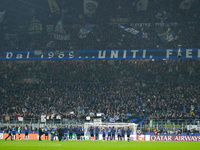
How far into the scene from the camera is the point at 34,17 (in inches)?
2549

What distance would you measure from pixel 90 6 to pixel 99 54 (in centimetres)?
1027

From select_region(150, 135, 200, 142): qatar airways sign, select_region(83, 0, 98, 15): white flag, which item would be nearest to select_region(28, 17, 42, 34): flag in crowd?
select_region(83, 0, 98, 15): white flag

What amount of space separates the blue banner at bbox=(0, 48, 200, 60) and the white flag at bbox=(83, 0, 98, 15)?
8.85 meters

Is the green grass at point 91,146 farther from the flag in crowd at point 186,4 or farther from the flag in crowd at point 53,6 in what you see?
the flag in crowd at point 53,6

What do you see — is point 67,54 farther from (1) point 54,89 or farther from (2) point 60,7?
(2) point 60,7

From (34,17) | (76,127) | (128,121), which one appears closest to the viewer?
(76,127)

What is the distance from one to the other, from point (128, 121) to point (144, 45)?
53.1ft

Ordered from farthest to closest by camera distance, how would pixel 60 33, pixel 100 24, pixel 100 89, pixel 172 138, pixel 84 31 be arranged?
1. pixel 60 33
2. pixel 100 24
3. pixel 84 31
4. pixel 100 89
5. pixel 172 138

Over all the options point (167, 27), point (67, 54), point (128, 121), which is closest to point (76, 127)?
point (128, 121)

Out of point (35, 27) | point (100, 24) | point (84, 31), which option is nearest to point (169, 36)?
point (100, 24)

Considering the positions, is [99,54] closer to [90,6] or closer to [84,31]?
[84,31]

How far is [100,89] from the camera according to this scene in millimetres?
55188

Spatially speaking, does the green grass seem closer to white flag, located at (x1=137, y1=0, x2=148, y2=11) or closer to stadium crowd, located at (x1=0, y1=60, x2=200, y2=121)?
stadium crowd, located at (x1=0, y1=60, x2=200, y2=121)

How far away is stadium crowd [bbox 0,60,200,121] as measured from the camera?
49.1 metres
